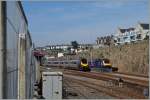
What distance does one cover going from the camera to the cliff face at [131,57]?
86625 mm

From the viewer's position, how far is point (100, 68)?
86.2 meters

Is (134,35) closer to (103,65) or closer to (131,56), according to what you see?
(131,56)

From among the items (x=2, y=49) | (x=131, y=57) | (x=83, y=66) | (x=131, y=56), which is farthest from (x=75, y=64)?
(x=2, y=49)

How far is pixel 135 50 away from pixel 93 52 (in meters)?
34.4

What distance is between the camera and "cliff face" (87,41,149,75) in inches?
3410

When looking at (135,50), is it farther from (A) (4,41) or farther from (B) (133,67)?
(A) (4,41)

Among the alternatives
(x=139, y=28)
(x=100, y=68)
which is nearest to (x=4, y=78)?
(x=100, y=68)

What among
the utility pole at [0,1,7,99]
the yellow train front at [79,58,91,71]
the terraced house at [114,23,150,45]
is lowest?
the yellow train front at [79,58,91,71]

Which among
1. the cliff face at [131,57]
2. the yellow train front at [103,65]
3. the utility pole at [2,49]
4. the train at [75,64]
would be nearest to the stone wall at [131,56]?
the cliff face at [131,57]

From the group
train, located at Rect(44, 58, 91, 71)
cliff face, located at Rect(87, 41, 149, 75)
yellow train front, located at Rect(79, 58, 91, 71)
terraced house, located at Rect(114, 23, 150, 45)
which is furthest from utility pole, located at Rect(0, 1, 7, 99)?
terraced house, located at Rect(114, 23, 150, 45)

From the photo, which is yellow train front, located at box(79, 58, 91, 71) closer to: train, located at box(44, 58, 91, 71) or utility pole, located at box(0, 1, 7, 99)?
train, located at box(44, 58, 91, 71)

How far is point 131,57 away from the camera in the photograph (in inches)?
3848

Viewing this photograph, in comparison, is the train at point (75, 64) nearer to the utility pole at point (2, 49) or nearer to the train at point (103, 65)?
the train at point (103, 65)

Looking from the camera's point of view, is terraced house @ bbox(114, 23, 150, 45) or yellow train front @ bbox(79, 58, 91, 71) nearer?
yellow train front @ bbox(79, 58, 91, 71)
